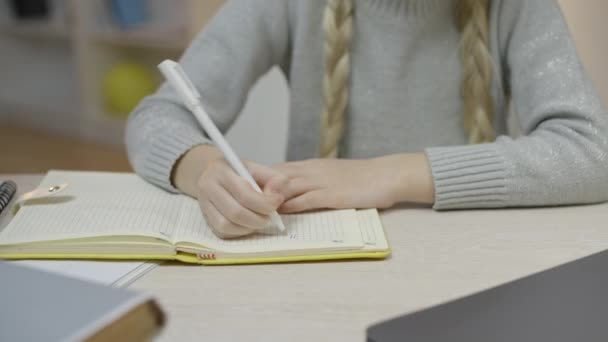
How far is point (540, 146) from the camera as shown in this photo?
80 cm

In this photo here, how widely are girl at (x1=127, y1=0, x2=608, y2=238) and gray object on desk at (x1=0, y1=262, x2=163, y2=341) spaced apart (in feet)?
0.96

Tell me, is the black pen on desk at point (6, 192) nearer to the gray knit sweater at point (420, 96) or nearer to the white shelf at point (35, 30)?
the gray knit sweater at point (420, 96)

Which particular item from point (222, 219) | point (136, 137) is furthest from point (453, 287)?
point (136, 137)

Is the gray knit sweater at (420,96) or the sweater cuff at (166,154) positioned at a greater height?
the gray knit sweater at (420,96)

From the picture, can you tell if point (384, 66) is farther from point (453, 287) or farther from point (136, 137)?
point (453, 287)

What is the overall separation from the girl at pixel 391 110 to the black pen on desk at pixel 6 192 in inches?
5.8

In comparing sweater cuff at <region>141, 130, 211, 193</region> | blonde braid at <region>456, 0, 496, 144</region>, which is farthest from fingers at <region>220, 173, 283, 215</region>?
blonde braid at <region>456, 0, 496, 144</region>

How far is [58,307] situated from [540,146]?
0.62 m

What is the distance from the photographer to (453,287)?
559 millimetres

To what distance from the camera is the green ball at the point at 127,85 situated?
8.44 feet

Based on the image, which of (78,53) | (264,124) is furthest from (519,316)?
(78,53)

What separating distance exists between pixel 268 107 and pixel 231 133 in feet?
0.38

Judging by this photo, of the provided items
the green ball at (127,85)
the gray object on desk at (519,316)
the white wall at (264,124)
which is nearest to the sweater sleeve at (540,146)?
the gray object on desk at (519,316)

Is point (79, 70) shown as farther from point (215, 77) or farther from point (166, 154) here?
point (166, 154)
